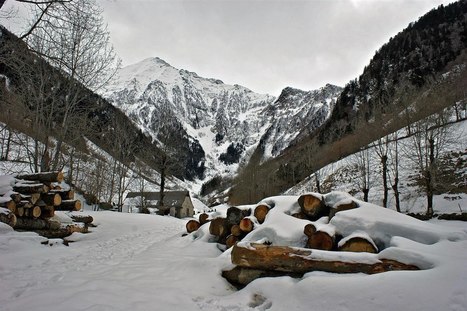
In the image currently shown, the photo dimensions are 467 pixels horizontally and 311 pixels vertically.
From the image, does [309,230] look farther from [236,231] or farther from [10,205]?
[10,205]

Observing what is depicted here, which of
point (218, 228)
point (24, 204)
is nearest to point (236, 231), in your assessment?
point (218, 228)

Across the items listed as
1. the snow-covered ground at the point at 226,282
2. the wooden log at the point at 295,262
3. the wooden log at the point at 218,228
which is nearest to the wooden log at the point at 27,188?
the snow-covered ground at the point at 226,282

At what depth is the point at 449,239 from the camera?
5480mm

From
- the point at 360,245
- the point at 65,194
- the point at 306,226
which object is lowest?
the point at 360,245

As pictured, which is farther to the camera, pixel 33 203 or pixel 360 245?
pixel 33 203

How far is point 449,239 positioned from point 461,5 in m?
95.2

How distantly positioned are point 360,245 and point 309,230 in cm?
106

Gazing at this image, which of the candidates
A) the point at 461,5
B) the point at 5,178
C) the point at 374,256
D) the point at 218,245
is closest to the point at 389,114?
the point at 218,245

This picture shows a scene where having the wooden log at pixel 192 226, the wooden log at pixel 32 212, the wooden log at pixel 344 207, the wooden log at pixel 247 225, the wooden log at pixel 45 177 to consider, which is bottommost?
the wooden log at pixel 192 226

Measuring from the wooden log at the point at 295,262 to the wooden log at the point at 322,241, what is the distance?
86 centimetres

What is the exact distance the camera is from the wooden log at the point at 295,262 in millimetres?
4669

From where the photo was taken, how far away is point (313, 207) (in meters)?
7.38

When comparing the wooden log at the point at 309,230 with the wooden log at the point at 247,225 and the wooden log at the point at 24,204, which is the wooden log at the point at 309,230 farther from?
the wooden log at the point at 24,204

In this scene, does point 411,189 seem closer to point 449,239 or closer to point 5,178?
point 449,239
